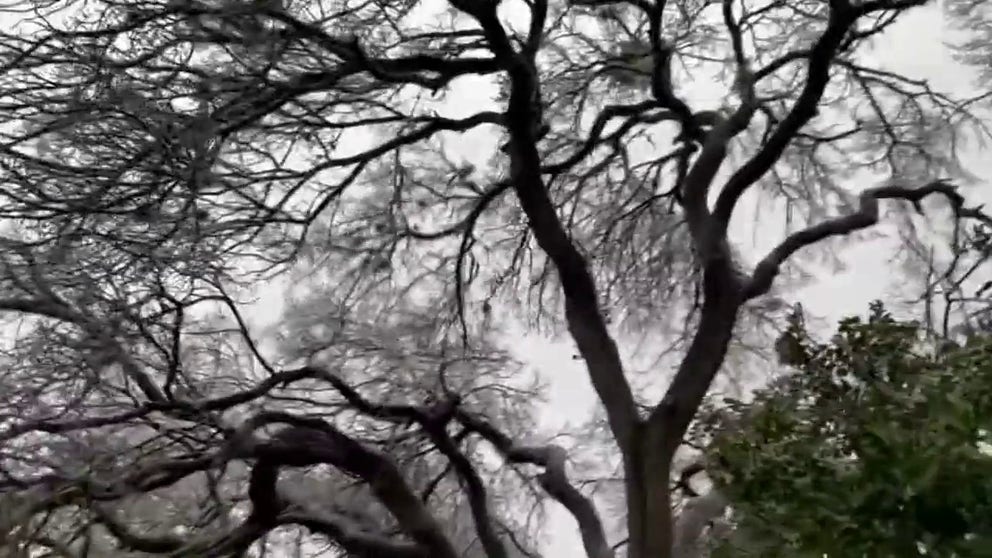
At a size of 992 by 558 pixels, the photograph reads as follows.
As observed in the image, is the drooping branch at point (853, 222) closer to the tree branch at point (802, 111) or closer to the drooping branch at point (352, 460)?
the tree branch at point (802, 111)

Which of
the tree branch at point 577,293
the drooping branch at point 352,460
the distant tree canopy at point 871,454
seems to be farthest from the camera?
the tree branch at point 577,293

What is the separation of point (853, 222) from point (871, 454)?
152 cm

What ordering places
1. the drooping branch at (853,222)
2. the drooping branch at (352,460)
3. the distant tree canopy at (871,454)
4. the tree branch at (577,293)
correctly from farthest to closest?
1. the drooping branch at (853,222)
2. the tree branch at (577,293)
3. the drooping branch at (352,460)
4. the distant tree canopy at (871,454)

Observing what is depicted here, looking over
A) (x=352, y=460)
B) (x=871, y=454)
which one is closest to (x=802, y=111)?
(x=352, y=460)

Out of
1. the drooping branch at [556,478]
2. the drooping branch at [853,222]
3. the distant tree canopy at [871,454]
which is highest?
the drooping branch at [853,222]

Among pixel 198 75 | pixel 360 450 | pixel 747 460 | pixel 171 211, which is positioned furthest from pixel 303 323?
pixel 747 460

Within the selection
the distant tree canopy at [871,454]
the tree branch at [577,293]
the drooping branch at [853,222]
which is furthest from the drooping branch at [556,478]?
the distant tree canopy at [871,454]

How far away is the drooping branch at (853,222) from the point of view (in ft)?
7.33

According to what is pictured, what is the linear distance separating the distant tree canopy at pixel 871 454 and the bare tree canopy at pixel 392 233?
51 cm

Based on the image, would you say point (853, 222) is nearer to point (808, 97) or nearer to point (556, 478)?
point (808, 97)

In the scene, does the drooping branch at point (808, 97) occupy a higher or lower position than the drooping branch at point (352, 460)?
higher

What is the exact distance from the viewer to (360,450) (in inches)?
81.2

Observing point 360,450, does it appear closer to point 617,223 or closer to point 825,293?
point 617,223

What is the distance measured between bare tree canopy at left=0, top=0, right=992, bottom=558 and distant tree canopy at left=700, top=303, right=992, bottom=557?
0.51 m
